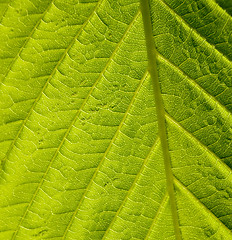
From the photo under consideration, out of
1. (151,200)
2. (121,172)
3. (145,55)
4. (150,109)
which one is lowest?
(151,200)

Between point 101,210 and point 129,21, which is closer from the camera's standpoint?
point 129,21

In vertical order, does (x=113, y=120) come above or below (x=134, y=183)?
above

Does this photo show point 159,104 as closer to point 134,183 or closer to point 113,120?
point 113,120

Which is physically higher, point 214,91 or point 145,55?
point 145,55

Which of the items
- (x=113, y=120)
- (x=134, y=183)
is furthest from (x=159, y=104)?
(x=134, y=183)

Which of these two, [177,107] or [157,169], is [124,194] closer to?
[157,169]

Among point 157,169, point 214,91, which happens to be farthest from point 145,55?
point 157,169
